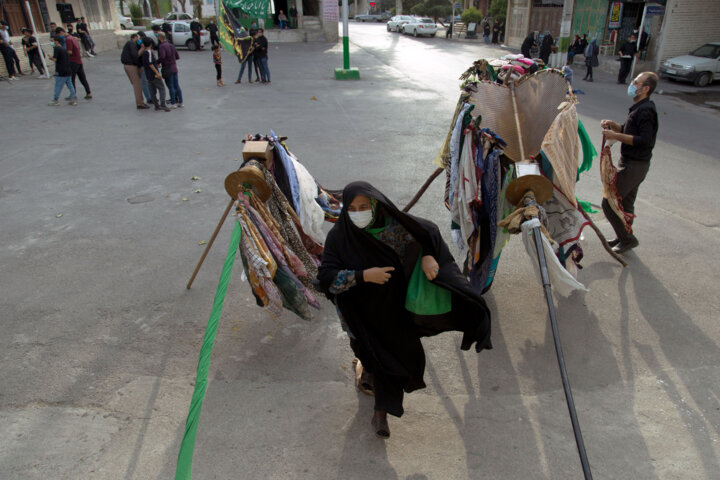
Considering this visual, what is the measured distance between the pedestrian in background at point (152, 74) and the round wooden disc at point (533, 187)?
10.5 m

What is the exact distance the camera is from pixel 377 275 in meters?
2.57

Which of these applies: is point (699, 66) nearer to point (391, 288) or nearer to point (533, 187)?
point (533, 187)

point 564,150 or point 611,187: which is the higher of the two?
point 564,150

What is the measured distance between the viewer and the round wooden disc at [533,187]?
308cm

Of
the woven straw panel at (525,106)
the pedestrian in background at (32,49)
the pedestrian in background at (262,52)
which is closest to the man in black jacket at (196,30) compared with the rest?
the pedestrian in background at (32,49)

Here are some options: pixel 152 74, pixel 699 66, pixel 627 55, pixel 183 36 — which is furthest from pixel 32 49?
pixel 699 66

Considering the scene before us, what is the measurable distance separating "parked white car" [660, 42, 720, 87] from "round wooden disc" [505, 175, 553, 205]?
17381 millimetres

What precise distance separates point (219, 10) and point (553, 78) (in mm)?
9965

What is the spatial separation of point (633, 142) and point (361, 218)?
337 cm

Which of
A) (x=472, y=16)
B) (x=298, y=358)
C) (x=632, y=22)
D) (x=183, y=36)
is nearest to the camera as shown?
(x=298, y=358)

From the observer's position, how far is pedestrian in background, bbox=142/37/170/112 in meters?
11.1

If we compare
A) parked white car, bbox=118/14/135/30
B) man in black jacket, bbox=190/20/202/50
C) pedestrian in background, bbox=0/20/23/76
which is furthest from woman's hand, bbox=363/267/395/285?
parked white car, bbox=118/14/135/30

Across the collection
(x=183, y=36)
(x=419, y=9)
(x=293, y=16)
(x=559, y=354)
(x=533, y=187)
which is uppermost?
(x=419, y=9)

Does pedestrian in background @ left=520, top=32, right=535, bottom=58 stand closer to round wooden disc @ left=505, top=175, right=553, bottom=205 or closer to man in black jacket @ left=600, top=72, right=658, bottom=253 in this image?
man in black jacket @ left=600, top=72, right=658, bottom=253
